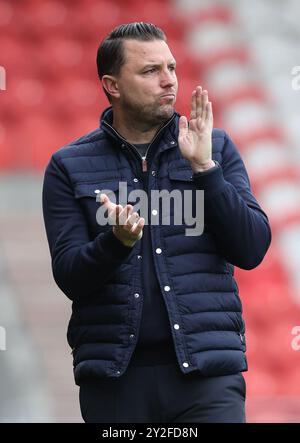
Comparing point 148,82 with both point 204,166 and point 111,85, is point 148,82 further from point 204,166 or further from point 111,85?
point 204,166

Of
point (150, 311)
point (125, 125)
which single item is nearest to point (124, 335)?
point (150, 311)

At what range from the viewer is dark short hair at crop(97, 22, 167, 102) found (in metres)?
2.47

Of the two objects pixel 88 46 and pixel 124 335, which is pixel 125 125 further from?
pixel 88 46

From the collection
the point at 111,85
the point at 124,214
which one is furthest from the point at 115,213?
the point at 111,85

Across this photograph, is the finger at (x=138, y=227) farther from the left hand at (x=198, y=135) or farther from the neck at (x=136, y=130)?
the neck at (x=136, y=130)

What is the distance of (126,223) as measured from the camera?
2.20 meters

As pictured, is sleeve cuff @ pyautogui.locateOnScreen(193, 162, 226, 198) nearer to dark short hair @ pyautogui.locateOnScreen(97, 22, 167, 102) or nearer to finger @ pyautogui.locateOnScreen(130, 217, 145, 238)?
finger @ pyautogui.locateOnScreen(130, 217, 145, 238)

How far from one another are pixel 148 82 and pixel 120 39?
0.42 feet

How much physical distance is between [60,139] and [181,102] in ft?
2.86

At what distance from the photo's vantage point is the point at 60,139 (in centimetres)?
595

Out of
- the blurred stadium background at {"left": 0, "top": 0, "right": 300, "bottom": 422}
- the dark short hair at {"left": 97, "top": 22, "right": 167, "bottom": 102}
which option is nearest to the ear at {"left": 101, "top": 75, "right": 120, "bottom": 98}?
the dark short hair at {"left": 97, "top": 22, "right": 167, "bottom": 102}

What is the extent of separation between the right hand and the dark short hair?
40cm

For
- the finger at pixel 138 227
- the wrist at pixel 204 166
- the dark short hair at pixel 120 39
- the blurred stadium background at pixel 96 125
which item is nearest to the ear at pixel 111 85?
the dark short hair at pixel 120 39

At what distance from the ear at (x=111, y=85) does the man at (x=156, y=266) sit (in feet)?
0.25
